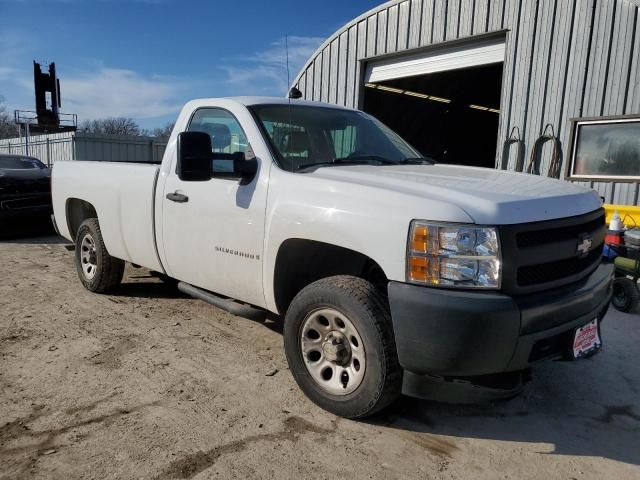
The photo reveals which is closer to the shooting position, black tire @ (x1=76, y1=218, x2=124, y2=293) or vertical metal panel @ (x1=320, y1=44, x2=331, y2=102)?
black tire @ (x1=76, y1=218, x2=124, y2=293)

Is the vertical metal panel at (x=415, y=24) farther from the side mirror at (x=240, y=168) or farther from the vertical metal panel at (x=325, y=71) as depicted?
the side mirror at (x=240, y=168)

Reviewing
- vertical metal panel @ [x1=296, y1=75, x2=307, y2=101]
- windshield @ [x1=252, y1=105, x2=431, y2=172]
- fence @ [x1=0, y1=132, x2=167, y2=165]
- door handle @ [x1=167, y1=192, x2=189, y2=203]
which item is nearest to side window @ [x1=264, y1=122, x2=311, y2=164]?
windshield @ [x1=252, y1=105, x2=431, y2=172]

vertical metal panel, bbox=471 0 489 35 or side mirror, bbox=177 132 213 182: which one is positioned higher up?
vertical metal panel, bbox=471 0 489 35

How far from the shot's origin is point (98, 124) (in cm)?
4606

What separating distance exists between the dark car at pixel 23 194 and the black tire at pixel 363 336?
746 centimetres

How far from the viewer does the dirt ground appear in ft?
8.04

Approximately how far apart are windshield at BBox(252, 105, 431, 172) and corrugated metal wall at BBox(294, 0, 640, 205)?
14.7ft

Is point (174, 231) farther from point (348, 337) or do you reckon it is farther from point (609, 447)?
point (609, 447)

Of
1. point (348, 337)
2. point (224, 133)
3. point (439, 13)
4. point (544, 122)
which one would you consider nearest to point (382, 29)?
point (439, 13)

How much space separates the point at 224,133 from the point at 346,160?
3.22 feet

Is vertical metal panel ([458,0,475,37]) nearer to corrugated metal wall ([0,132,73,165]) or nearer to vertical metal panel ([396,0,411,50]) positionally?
vertical metal panel ([396,0,411,50])

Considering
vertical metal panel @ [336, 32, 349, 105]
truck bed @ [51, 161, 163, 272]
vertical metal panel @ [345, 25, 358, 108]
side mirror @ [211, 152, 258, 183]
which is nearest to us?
side mirror @ [211, 152, 258, 183]

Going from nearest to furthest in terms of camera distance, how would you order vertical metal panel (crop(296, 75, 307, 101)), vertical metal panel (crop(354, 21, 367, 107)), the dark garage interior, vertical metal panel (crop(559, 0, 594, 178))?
vertical metal panel (crop(559, 0, 594, 178)) < vertical metal panel (crop(354, 21, 367, 107)) < vertical metal panel (crop(296, 75, 307, 101)) < the dark garage interior

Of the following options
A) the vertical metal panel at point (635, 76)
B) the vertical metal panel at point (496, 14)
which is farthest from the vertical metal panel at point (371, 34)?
the vertical metal panel at point (635, 76)
